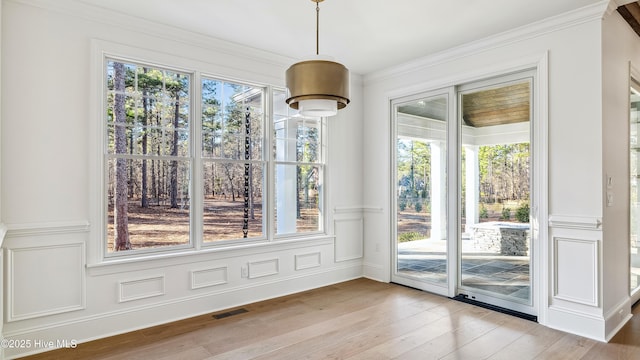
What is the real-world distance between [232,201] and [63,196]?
1.57 metres

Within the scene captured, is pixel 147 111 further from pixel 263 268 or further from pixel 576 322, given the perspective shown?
pixel 576 322

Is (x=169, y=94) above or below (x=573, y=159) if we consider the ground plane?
above

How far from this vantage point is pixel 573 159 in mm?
3285

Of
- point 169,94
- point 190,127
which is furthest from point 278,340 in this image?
point 169,94

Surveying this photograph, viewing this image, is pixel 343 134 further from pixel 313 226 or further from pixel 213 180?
pixel 213 180

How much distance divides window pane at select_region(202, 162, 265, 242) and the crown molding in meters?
2.22

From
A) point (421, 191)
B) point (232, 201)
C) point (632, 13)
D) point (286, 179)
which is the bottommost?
point (232, 201)

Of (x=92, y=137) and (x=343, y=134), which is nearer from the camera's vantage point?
(x=92, y=137)

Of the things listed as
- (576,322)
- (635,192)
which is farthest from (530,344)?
(635,192)

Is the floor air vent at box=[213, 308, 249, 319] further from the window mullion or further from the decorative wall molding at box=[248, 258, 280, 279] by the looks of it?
the window mullion

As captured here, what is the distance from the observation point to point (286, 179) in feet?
15.0

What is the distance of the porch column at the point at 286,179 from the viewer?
4483 millimetres

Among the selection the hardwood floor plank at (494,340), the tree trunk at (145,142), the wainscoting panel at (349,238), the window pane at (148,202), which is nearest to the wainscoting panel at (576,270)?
the hardwood floor plank at (494,340)

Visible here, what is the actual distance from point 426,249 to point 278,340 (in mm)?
2287
